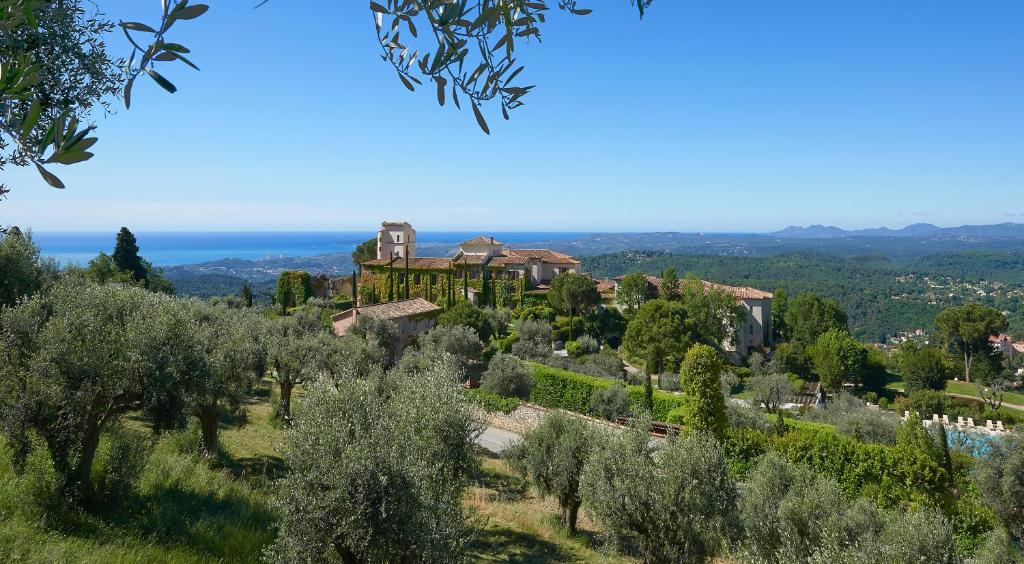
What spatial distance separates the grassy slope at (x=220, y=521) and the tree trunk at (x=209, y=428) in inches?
16.4

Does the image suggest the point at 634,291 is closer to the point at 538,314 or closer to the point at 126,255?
the point at 538,314

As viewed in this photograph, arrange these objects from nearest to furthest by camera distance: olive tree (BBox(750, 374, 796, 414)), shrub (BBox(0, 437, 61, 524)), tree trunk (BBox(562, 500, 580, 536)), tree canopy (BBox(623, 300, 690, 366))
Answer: shrub (BBox(0, 437, 61, 524))
tree trunk (BBox(562, 500, 580, 536))
olive tree (BBox(750, 374, 796, 414))
tree canopy (BBox(623, 300, 690, 366))

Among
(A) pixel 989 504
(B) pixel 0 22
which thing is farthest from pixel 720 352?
(B) pixel 0 22

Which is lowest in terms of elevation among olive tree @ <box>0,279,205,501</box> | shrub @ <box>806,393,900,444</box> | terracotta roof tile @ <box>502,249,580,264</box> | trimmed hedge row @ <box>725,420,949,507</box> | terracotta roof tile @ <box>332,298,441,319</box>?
shrub @ <box>806,393,900,444</box>

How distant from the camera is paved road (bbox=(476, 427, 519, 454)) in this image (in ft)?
74.0

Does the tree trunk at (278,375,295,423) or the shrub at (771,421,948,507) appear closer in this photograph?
the shrub at (771,421,948,507)

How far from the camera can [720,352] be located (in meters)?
44.6

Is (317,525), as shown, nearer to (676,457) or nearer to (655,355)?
(676,457)

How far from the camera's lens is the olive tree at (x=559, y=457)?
50.7ft

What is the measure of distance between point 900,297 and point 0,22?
533 feet

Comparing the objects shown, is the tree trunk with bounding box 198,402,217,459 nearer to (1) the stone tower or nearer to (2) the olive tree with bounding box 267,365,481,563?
(2) the olive tree with bounding box 267,365,481,563

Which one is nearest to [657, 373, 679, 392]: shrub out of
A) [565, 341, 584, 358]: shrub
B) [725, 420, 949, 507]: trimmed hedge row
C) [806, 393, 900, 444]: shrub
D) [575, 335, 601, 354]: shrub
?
[575, 335, 601, 354]: shrub

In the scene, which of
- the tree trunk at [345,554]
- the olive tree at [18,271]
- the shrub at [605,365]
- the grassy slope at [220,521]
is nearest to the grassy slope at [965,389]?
the shrub at [605,365]

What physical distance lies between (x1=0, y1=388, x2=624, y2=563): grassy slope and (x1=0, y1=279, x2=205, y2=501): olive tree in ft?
3.44
